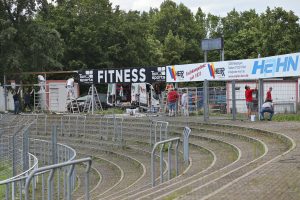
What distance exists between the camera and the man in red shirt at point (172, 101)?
2842 cm

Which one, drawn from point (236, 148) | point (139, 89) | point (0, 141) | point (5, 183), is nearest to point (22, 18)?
point (139, 89)

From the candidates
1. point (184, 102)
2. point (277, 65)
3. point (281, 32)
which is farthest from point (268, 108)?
point (281, 32)

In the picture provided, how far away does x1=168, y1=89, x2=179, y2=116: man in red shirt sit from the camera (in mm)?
28422

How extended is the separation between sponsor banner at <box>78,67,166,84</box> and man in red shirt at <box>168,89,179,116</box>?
70.6 inches

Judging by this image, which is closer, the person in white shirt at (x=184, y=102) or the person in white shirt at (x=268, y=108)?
the person in white shirt at (x=268, y=108)

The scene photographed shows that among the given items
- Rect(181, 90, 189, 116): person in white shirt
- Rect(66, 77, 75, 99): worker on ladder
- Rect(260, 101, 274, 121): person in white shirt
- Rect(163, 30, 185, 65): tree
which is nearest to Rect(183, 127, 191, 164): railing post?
Rect(260, 101, 274, 121): person in white shirt

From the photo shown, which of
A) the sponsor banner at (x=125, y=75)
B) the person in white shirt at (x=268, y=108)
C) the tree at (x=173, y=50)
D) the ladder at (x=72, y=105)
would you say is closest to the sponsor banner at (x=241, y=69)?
the sponsor banner at (x=125, y=75)

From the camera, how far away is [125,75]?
31922 millimetres

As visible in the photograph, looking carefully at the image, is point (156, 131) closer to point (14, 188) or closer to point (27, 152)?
point (27, 152)

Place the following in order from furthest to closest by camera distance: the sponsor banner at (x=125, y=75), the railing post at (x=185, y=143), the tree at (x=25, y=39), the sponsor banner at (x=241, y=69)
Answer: the tree at (x=25, y=39)
the sponsor banner at (x=125, y=75)
the sponsor banner at (x=241, y=69)
the railing post at (x=185, y=143)

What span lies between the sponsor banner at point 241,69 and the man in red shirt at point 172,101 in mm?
795

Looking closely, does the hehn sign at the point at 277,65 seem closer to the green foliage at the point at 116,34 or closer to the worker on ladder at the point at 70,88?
the worker on ladder at the point at 70,88

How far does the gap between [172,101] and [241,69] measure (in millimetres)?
5415

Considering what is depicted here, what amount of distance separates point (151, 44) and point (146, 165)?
49209 mm
